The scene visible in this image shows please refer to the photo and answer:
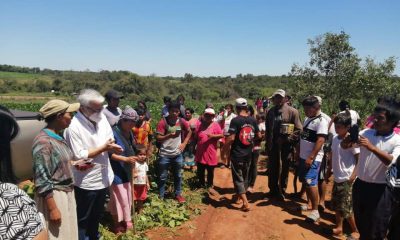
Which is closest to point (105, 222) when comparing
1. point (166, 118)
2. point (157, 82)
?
point (166, 118)

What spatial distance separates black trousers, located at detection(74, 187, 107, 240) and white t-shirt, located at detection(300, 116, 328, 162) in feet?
11.5

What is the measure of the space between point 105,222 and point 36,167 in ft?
8.79

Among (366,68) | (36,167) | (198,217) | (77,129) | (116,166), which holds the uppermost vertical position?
(366,68)

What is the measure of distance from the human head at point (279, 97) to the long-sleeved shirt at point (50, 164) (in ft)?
13.9

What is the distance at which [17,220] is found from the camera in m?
1.61

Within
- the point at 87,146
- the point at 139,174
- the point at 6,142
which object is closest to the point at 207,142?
the point at 139,174

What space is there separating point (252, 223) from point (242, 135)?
1610 millimetres

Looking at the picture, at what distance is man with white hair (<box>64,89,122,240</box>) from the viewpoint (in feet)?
12.2

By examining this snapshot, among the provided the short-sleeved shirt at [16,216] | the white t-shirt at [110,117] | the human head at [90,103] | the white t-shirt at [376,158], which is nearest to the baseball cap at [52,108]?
the human head at [90,103]

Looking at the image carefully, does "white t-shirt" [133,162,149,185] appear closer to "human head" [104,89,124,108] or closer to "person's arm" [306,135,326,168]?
"human head" [104,89,124,108]

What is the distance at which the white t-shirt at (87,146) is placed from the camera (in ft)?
12.2

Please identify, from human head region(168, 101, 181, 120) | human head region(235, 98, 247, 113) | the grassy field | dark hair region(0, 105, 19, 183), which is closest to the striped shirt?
human head region(168, 101, 181, 120)

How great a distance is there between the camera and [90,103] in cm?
374

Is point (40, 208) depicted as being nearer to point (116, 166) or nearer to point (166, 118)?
point (116, 166)
